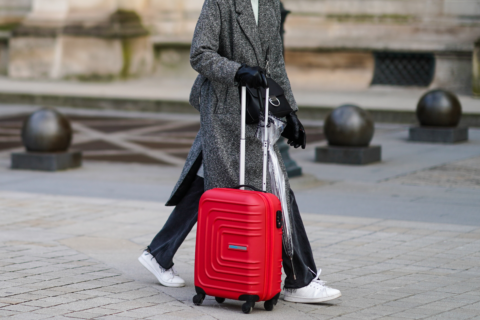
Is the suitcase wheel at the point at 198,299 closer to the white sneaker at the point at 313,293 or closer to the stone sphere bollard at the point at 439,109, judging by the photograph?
the white sneaker at the point at 313,293

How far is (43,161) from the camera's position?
391 inches

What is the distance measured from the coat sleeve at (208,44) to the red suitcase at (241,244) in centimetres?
23

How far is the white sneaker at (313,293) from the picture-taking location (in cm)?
473

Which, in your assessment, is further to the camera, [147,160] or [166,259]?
[147,160]

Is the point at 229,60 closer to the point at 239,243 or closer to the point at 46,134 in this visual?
the point at 239,243

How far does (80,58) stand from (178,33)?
8.06 feet

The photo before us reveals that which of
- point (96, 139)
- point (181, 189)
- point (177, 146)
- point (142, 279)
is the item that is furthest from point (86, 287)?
point (96, 139)

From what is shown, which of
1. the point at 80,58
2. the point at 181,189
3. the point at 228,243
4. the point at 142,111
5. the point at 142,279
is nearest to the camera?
the point at 228,243

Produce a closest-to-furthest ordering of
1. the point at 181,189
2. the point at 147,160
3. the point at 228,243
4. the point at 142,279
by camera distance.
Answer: the point at 228,243 → the point at 181,189 → the point at 142,279 → the point at 147,160

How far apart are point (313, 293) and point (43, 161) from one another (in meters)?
5.86

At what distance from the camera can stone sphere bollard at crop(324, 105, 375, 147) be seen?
1039cm

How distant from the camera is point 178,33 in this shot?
20547 millimetres

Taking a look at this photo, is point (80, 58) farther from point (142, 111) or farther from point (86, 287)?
point (86, 287)

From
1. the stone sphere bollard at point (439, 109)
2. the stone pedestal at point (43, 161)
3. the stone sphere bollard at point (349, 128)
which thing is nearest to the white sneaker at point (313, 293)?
the stone pedestal at point (43, 161)
